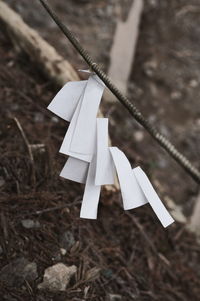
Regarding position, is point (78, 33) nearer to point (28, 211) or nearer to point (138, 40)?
point (138, 40)

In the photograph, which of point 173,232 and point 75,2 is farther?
point 75,2

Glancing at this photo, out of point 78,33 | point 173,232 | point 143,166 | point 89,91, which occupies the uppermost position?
point 78,33

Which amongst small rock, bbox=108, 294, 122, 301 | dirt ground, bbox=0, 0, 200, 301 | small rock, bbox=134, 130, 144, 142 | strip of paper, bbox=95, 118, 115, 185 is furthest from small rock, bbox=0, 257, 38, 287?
small rock, bbox=134, 130, 144, 142

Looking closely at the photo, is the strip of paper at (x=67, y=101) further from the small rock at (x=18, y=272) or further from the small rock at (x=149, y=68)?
the small rock at (x=149, y=68)

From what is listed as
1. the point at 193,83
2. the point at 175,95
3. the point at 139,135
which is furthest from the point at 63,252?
the point at 193,83

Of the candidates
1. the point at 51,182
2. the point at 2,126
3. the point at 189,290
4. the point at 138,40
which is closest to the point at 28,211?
the point at 51,182

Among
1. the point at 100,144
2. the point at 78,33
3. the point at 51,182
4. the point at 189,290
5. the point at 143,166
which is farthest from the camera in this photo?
the point at 78,33
